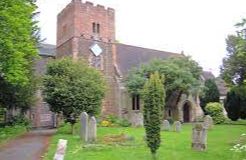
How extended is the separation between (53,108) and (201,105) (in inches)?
1161

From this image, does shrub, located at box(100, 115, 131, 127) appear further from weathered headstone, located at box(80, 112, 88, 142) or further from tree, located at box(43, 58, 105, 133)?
weathered headstone, located at box(80, 112, 88, 142)

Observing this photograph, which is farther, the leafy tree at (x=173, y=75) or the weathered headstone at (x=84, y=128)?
the leafy tree at (x=173, y=75)

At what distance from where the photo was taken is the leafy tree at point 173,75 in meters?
40.2

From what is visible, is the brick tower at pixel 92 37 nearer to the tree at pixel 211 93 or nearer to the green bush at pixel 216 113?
the green bush at pixel 216 113

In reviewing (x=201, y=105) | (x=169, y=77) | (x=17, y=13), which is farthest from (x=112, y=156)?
(x=201, y=105)

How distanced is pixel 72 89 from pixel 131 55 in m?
25.7

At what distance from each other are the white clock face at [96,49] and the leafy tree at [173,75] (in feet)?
15.1

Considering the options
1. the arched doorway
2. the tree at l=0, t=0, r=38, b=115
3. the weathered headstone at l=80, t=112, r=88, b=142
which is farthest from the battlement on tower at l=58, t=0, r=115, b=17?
the weathered headstone at l=80, t=112, r=88, b=142

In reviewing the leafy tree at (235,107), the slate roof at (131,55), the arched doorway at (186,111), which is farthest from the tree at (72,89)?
the arched doorway at (186,111)

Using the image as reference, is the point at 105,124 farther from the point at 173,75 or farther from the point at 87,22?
the point at 87,22

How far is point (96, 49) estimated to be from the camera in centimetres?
4416

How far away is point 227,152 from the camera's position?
16.7 metres

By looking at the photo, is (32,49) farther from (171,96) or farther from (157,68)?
(171,96)

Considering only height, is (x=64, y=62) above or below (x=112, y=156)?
above
